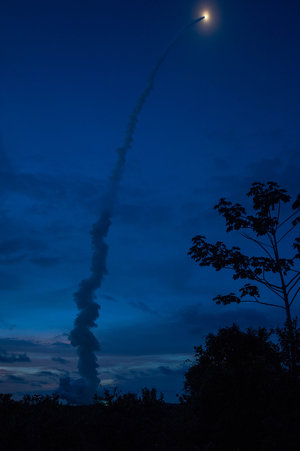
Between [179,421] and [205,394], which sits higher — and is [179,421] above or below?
below

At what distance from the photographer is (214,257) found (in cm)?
2538

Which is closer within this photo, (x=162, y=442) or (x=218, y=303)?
(x=162, y=442)

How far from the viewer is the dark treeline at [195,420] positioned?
15.5 meters

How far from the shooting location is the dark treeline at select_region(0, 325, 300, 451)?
50.8ft

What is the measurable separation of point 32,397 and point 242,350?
65.2ft

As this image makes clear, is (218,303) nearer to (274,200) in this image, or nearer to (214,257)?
(214,257)

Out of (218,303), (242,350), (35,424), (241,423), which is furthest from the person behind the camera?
(242,350)

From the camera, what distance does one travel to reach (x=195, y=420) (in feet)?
55.2

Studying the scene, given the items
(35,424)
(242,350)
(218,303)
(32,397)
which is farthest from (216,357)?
(35,424)

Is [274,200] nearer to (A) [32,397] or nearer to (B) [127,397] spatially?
(B) [127,397]

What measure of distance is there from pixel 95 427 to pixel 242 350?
832 inches

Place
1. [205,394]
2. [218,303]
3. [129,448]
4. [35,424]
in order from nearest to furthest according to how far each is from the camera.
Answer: [205,394] < [129,448] < [35,424] < [218,303]

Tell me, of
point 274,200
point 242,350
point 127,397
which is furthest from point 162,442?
point 242,350

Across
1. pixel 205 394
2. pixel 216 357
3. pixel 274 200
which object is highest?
pixel 274 200
